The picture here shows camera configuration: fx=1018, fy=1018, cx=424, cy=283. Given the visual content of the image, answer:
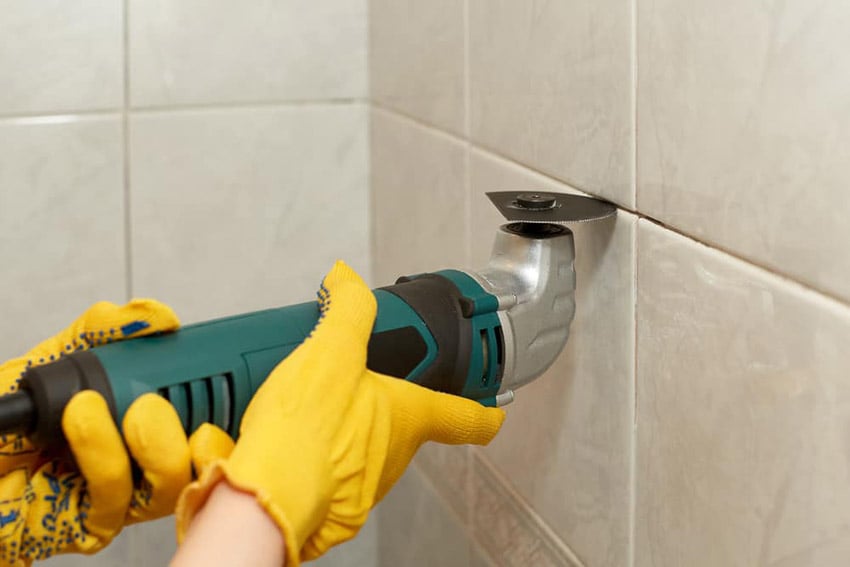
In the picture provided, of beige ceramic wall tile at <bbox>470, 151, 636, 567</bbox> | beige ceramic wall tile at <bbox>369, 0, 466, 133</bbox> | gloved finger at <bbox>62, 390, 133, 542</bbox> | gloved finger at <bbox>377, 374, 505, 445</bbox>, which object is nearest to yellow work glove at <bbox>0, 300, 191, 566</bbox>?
gloved finger at <bbox>62, 390, 133, 542</bbox>

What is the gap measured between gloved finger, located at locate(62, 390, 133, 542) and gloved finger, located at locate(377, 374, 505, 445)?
5.3 inches

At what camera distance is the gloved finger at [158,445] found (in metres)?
0.46

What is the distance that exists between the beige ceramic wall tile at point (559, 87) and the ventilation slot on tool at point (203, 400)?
0.80ft

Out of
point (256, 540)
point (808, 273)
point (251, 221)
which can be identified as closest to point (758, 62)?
point (808, 273)

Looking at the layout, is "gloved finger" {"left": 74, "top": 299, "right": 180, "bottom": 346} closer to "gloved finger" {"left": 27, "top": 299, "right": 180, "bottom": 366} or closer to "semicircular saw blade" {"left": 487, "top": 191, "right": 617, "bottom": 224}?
"gloved finger" {"left": 27, "top": 299, "right": 180, "bottom": 366}

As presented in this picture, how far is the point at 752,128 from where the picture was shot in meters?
0.46

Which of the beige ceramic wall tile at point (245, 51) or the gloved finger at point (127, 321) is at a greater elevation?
the beige ceramic wall tile at point (245, 51)

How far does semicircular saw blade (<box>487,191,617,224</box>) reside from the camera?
1.85 feet

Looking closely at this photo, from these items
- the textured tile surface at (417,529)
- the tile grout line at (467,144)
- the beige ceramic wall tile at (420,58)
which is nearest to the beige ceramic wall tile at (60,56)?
the beige ceramic wall tile at (420,58)

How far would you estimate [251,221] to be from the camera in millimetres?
1032

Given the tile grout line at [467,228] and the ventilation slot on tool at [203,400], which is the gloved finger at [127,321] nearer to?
the ventilation slot on tool at [203,400]

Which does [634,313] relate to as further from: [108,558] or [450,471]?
[108,558]

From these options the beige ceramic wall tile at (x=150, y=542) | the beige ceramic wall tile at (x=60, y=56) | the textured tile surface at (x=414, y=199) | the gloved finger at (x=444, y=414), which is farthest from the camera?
the beige ceramic wall tile at (x=150, y=542)

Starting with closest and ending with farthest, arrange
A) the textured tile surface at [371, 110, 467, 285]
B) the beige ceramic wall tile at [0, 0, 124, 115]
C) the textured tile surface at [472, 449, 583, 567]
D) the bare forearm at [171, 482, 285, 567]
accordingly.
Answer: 1. the bare forearm at [171, 482, 285, 567]
2. the textured tile surface at [472, 449, 583, 567]
3. the textured tile surface at [371, 110, 467, 285]
4. the beige ceramic wall tile at [0, 0, 124, 115]
